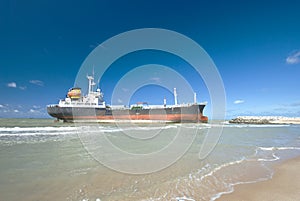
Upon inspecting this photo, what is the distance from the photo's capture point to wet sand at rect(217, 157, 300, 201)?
3.11 metres

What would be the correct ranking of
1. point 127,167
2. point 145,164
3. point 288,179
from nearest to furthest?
1. point 288,179
2. point 127,167
3. point 145,164

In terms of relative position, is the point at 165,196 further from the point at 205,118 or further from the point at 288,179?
the point at 205,118

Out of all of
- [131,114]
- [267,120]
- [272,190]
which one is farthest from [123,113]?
[267,120]

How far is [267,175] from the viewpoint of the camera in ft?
15.2

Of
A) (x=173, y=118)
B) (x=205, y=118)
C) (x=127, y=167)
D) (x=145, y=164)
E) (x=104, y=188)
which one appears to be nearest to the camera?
(x=104, y=188)

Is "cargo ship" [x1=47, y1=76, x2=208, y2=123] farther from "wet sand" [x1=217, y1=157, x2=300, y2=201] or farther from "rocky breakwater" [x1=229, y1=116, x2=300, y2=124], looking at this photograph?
"rocky breakwater" [x1=229, y1=116, x2=300, y2=124]

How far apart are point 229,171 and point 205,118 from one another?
3324 cm

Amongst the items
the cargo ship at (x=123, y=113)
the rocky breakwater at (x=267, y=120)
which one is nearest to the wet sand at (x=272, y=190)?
the cargo ship at (x=123, y=113)

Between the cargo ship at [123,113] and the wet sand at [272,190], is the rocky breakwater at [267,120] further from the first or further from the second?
the wet sand at [272,190]

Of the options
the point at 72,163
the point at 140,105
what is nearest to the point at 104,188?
the point at 72,163

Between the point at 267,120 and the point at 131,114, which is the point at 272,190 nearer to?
the point at 131,114

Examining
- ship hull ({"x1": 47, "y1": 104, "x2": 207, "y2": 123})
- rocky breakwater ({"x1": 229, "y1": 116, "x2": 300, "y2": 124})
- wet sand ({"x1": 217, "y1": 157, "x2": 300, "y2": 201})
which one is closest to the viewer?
wet sand ({"x1": 217, "y1": 157, "x2": 300, "y2": 201})

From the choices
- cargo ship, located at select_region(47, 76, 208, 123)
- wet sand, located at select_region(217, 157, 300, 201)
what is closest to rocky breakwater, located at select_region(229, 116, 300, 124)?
cargo ship, located at select_region(47, 76, 208, 123)

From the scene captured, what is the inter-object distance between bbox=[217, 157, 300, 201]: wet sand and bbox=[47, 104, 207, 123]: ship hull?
2881cm
